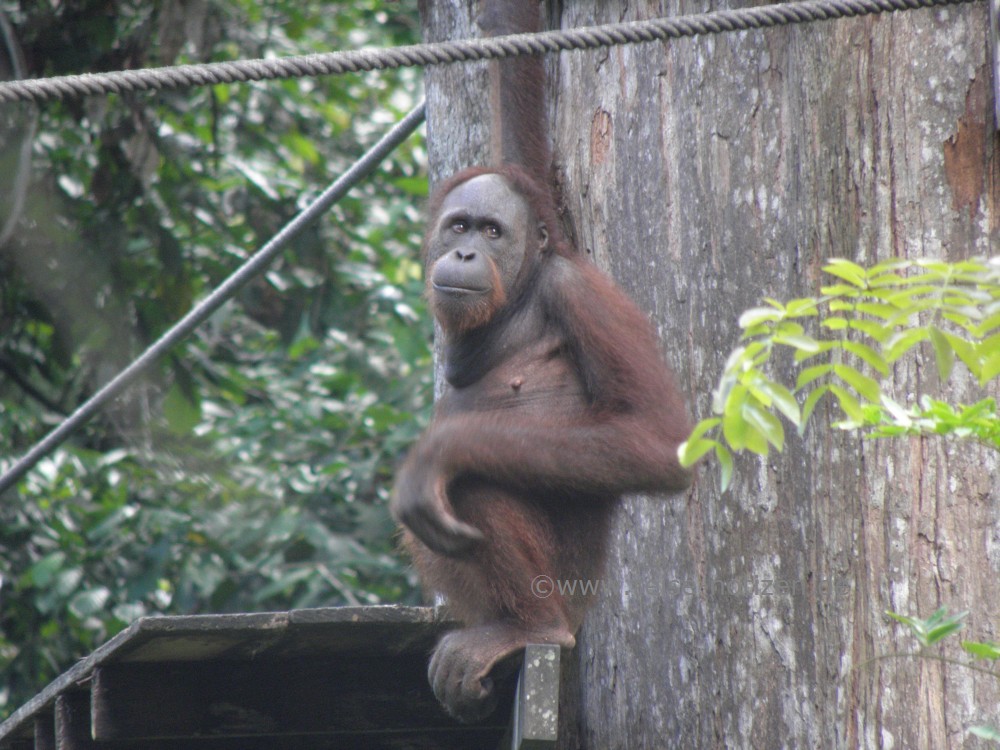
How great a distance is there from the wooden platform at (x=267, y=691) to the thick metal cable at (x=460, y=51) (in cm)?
114

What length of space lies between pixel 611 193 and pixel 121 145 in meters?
3.36

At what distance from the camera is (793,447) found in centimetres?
271

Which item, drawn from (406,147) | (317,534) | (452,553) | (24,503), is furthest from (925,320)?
(406,147)

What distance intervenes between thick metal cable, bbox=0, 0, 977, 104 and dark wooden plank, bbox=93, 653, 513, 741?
1.43m

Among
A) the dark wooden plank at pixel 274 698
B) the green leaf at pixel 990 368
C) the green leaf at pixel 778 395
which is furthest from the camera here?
the dark wooden plank at pixel 274 698

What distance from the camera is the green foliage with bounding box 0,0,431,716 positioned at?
18.6 ft

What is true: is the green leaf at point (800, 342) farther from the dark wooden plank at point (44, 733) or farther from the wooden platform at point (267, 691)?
the dark wooden plank at point (44, 733)

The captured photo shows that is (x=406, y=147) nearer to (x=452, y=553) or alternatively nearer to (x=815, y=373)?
(x=452, y=553)

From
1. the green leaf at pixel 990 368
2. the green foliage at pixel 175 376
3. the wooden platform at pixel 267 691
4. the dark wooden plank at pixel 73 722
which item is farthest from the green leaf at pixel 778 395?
the green foliage at pixel 175 376

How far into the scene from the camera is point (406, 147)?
8094 millimetres

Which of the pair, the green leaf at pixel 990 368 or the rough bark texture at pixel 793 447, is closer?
the green leaf at pixel 990 368

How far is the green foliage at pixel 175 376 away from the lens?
5668 millimetres

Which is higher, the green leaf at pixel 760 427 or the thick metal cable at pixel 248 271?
the thick metal cable at pixel 248 271

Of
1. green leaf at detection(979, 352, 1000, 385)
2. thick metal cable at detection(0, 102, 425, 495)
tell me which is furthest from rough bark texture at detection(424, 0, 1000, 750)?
thick metal cable at detection(0, 102, 425, 495)
